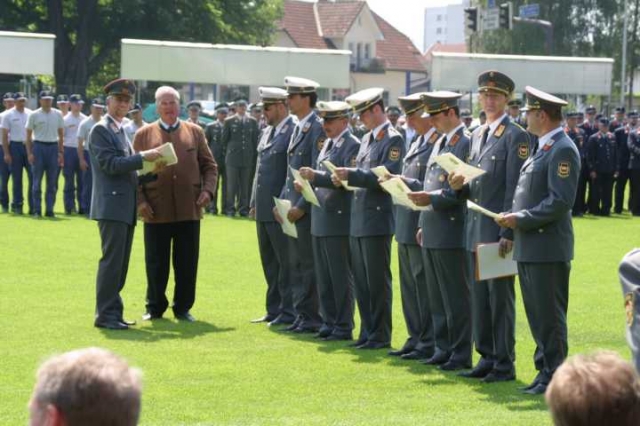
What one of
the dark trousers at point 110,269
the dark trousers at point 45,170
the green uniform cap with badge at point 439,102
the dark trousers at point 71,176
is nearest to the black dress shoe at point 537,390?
the green uniform cap with badge at point 439,102

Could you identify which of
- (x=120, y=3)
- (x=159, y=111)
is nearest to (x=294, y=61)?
(x=120, y=3)

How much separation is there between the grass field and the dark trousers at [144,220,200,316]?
28 cm

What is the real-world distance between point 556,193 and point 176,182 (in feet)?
15.9

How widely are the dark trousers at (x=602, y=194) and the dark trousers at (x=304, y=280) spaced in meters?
16.8

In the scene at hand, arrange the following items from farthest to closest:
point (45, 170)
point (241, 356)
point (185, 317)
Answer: point (45, 170) < point (185, 317) < point (241, 356)

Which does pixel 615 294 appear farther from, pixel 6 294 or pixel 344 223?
pixel 6 294

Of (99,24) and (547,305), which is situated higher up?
(99,24)

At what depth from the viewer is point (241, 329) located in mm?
11953

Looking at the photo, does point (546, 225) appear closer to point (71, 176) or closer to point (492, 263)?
point (492, 263)

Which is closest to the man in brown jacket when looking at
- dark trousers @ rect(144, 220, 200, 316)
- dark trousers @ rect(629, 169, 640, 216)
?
dark trousers @ rect(144, 220, 200, 316)

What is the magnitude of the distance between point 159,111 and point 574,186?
4970mm

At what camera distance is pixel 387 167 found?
10.6 meters

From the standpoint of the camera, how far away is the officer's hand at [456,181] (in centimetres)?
910

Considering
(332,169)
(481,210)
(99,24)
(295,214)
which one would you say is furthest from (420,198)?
(99,24)
